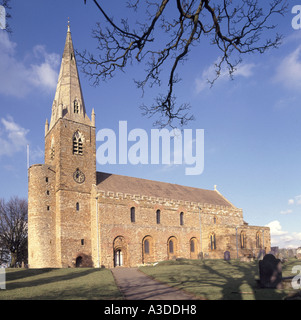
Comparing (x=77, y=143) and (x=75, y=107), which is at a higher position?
(x=75, y=107)

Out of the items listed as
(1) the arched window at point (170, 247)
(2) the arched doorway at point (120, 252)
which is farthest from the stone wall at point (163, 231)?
(1) the arched window at point (170, 247)

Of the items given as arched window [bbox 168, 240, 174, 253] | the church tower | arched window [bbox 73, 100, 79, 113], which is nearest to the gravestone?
arched window [bbox 168, 240, 174, 253]

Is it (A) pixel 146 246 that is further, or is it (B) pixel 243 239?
(B) pixel 243 239

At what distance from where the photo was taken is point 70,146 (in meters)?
35.8

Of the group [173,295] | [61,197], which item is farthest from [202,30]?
[61,197]

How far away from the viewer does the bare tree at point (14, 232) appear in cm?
4462

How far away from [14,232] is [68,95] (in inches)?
797

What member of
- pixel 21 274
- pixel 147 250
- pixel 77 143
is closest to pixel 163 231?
pixel 147 250

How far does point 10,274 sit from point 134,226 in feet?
53.1

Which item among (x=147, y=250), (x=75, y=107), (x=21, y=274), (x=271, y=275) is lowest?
(x=147, y=250)

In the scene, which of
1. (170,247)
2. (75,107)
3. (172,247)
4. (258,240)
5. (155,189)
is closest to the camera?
(75,107)

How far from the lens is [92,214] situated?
34781 millimetres

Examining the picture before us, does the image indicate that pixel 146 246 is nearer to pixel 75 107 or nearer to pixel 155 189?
pixel 155 189

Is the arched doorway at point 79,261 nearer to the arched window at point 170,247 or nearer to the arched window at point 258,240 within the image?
the arched window at point 170,247
